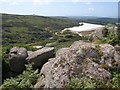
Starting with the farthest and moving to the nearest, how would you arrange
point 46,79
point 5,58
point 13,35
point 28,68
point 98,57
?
point 13,35
point 5,58
point 28,68
point 98,57
point 46,79

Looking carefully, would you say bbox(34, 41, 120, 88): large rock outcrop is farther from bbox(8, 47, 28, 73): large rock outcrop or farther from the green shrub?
bbox(8, 47, 28, 73): large rock outcrop

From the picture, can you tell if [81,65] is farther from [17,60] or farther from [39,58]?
[17,60]

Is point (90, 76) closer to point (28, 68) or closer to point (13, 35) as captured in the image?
point (28, 68)

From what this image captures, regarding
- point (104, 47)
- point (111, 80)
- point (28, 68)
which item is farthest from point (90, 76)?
point (28, 68)

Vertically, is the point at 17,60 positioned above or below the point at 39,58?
below

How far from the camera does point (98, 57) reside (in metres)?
13.8

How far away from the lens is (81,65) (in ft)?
41.7

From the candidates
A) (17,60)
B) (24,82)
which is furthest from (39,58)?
(24,82)

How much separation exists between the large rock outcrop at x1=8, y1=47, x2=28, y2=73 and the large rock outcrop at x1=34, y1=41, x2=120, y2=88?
3.60 meters

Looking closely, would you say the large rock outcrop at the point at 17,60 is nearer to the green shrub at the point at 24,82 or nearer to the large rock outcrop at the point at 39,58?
the large rock outcrop at the point at 39,58

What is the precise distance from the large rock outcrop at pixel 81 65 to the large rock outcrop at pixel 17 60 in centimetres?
360

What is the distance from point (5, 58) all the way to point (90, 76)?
8002 mm

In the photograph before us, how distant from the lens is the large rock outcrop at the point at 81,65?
39.9 ft

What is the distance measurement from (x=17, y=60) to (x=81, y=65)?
20.5 ft
